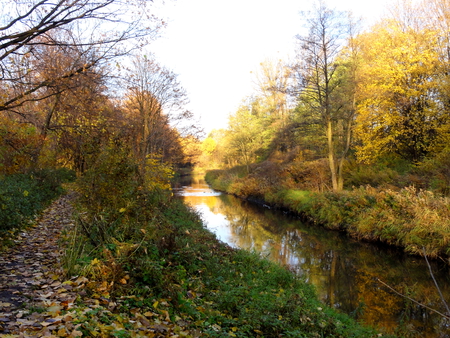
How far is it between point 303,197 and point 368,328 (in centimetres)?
1546

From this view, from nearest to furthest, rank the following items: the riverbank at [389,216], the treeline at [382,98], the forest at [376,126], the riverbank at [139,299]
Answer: the riverbank at [139,299] < the riverbank at [389,216] < the forest at [376,126] < the treeline at [382,98]

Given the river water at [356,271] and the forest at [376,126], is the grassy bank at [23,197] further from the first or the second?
the forest at [376,126]

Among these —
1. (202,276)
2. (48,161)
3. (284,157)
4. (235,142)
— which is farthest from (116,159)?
(235,142)

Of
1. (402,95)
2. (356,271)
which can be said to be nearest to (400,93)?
(402,95)

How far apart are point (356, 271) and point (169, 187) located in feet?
31.9

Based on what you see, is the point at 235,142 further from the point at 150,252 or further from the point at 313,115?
the point at 150,252

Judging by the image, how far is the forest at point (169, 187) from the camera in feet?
15.4

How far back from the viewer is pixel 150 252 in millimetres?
5922

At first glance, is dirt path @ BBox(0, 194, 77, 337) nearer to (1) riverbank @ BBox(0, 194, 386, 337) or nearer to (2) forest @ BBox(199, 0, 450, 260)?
(1) riverbank @ BBox(0, 194, 386, 337)

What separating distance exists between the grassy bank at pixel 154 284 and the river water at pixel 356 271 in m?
1.54

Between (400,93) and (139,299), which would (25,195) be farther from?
(400,93)

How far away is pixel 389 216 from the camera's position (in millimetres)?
13703

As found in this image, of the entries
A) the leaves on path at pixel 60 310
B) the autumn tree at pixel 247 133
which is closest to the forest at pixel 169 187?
the leaves on path at pixel 60 310

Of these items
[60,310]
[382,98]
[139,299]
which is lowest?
[139,299]
